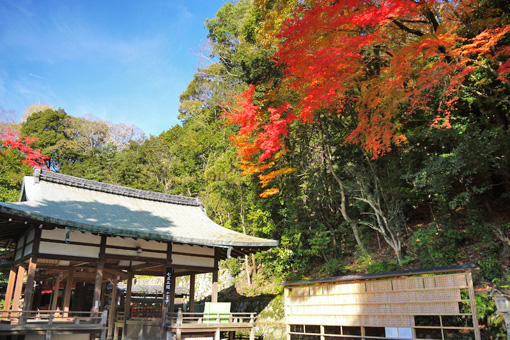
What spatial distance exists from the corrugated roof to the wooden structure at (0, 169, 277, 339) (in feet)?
0.11

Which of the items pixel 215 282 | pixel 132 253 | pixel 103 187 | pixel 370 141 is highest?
Answer: pixel 370 141

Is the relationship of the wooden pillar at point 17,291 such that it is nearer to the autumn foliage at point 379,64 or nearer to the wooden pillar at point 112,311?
the wooden pillar at point 112,311

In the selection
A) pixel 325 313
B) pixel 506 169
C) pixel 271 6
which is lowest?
pixel 325 313

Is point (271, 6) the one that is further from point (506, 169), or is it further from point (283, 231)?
point (506, 169)

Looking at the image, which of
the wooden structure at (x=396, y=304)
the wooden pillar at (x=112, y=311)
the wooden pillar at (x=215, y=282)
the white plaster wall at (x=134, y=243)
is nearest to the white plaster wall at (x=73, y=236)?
the white plaster wall at (x=134, y=243)

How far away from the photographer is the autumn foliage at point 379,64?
10.4 m

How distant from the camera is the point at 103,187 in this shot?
51.7 ft

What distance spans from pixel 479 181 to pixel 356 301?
817 centimetres

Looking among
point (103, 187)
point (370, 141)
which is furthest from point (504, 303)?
point (103, 187)

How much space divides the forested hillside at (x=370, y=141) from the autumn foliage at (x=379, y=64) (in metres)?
0.07

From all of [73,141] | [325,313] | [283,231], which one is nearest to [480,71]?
[325,313]

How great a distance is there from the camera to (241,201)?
19.4 metres

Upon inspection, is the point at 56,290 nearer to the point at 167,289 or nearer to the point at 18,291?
the point at 18,291

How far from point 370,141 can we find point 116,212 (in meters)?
11.0
